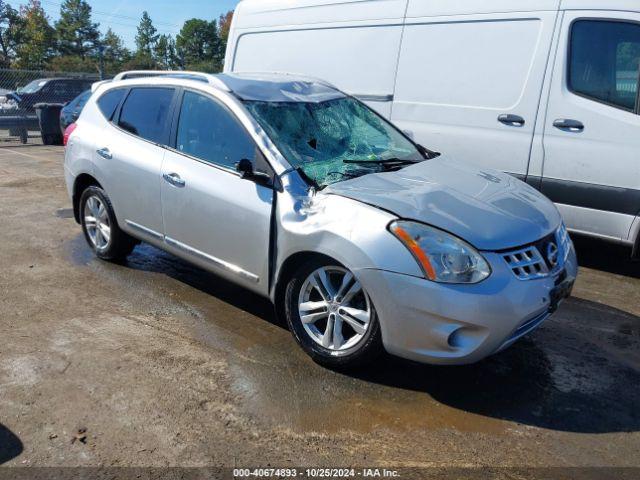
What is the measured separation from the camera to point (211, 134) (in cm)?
404

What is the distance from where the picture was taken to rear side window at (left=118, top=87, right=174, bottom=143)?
14.5ft

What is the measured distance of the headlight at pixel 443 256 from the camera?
2.93m

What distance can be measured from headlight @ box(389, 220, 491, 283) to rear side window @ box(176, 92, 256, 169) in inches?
49.4

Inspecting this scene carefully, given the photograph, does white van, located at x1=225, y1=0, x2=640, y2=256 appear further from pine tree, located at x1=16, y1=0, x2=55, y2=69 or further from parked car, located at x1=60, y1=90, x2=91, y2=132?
pine tree, located at x1=16, y1=0, x2=55, y2=69

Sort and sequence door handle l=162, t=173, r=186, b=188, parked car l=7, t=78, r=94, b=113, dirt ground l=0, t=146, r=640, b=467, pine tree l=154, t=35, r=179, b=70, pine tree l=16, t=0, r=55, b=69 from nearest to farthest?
dirt ground l=0, t=146, r=640, b=467
door handle l=162, t=173, r=186, b=188
parked car l=7, t=78, r=94, b=113
pine tree l=16, t=0, r=55, b=69
pine tree l=154, t=35, r=179, b=70

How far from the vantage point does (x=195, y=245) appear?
4.07m

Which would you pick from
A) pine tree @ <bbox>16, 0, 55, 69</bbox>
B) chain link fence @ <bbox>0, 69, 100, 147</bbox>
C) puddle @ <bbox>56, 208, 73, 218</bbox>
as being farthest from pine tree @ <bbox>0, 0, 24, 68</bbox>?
puddle @ <bbox>56, 208, 73, 218</bbox>

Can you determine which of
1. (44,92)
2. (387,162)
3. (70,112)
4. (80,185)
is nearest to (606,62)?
(387,162)

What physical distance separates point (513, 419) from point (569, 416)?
298mm

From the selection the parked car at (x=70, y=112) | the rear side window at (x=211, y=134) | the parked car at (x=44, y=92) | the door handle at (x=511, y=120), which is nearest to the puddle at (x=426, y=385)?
the rear side window at (x=211, y=134)

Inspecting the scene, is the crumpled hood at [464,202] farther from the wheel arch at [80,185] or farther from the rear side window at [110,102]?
the wheel arch at [80,185]

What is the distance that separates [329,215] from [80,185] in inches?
118

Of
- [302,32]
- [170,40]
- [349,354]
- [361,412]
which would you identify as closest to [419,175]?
[349,354]

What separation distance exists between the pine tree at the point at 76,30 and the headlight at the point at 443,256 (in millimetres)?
73225
